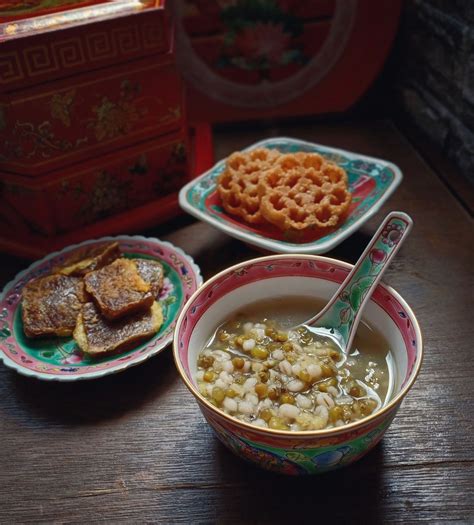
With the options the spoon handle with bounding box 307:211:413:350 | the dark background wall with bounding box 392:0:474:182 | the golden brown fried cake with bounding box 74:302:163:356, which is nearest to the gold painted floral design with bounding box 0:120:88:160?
the golden brown fried cake with bounding box 74:302:163:356

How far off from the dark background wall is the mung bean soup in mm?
814

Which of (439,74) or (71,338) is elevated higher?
(439,74)

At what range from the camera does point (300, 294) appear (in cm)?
104

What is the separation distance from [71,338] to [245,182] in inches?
21.5

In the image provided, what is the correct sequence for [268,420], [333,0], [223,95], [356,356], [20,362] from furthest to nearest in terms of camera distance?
1. [223,95]
2. [333,0]
3. [20,362]
4. [356,356]
5. [268,420]

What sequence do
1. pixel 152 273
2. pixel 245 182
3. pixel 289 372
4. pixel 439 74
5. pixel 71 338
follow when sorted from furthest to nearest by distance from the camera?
1. pixel 439 74
2. pixel 245 182
3. pixel 152 273
4. pixel 71 338
5. pixel 289 372

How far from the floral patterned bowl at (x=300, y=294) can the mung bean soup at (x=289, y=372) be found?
24mm

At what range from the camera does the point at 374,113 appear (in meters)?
1.93

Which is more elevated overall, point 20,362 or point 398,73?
point 398,73

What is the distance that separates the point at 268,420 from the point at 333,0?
137cm

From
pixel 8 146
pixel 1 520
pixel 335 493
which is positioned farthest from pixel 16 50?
pixel 335 493

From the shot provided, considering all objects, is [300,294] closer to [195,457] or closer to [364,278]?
[364,278]

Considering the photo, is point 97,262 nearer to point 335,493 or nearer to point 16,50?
point 16,50

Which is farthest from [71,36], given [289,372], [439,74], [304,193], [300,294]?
[439,74]
